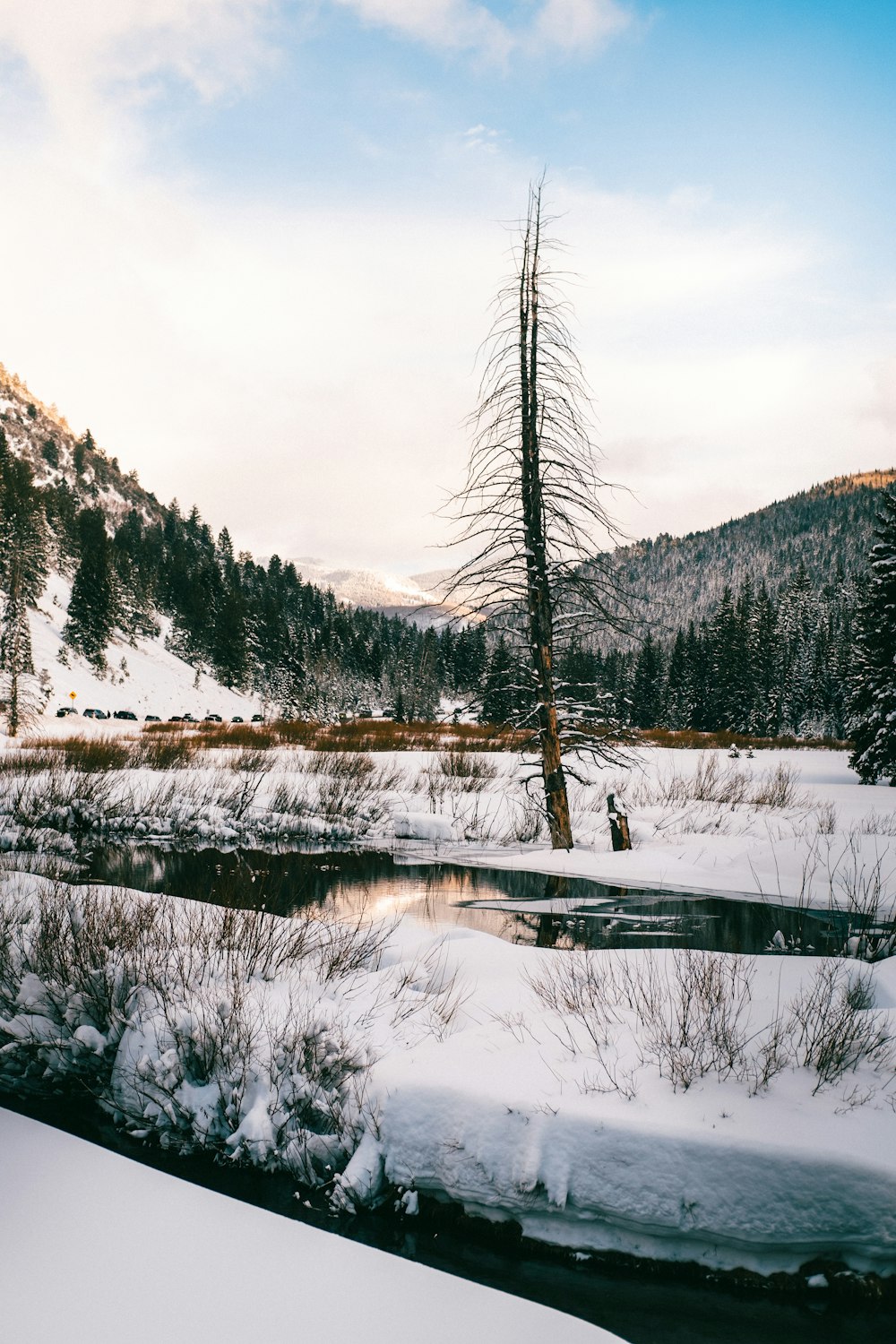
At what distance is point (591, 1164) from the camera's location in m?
4.05

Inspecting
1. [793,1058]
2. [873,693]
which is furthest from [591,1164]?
[873,693]

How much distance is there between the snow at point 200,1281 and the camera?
3160mm

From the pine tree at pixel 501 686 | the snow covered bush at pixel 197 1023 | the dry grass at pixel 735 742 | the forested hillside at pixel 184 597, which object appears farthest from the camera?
the forested hillside at pixel 184 597

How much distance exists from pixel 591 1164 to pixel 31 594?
6420cm

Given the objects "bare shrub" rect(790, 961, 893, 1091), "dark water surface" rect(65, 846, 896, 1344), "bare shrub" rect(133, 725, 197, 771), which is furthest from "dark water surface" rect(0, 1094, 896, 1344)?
"bare shrub" rect(133, 725, 197, 771)

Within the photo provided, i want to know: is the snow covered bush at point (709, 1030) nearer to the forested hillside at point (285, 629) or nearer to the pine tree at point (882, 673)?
the pine tree at point (882, 673)

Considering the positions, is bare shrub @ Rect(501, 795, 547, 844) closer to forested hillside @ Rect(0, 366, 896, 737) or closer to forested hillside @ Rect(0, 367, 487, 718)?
forested hillside @ Rect(0, 366, 896, 737)

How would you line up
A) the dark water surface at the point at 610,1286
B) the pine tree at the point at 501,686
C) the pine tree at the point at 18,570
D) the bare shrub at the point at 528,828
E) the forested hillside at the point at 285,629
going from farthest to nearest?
1. the forested hillside at the point at 285,629
2. the pine tree at the point at 18,570
3. the bare shrub at the point at 528,828
4. the pine tree at the point at 501,686
5. the dark water surface at the point at 610,1286

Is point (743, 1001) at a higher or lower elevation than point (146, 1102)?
higher

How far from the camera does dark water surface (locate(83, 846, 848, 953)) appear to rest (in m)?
9.36

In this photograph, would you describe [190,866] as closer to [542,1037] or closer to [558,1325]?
[542,1037]

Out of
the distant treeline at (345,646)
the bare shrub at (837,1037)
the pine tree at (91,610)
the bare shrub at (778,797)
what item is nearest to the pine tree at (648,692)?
the distant treeline at (345,646)

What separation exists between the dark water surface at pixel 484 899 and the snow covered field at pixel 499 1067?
2274mm

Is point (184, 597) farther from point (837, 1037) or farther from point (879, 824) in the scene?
point (837, 1037)
